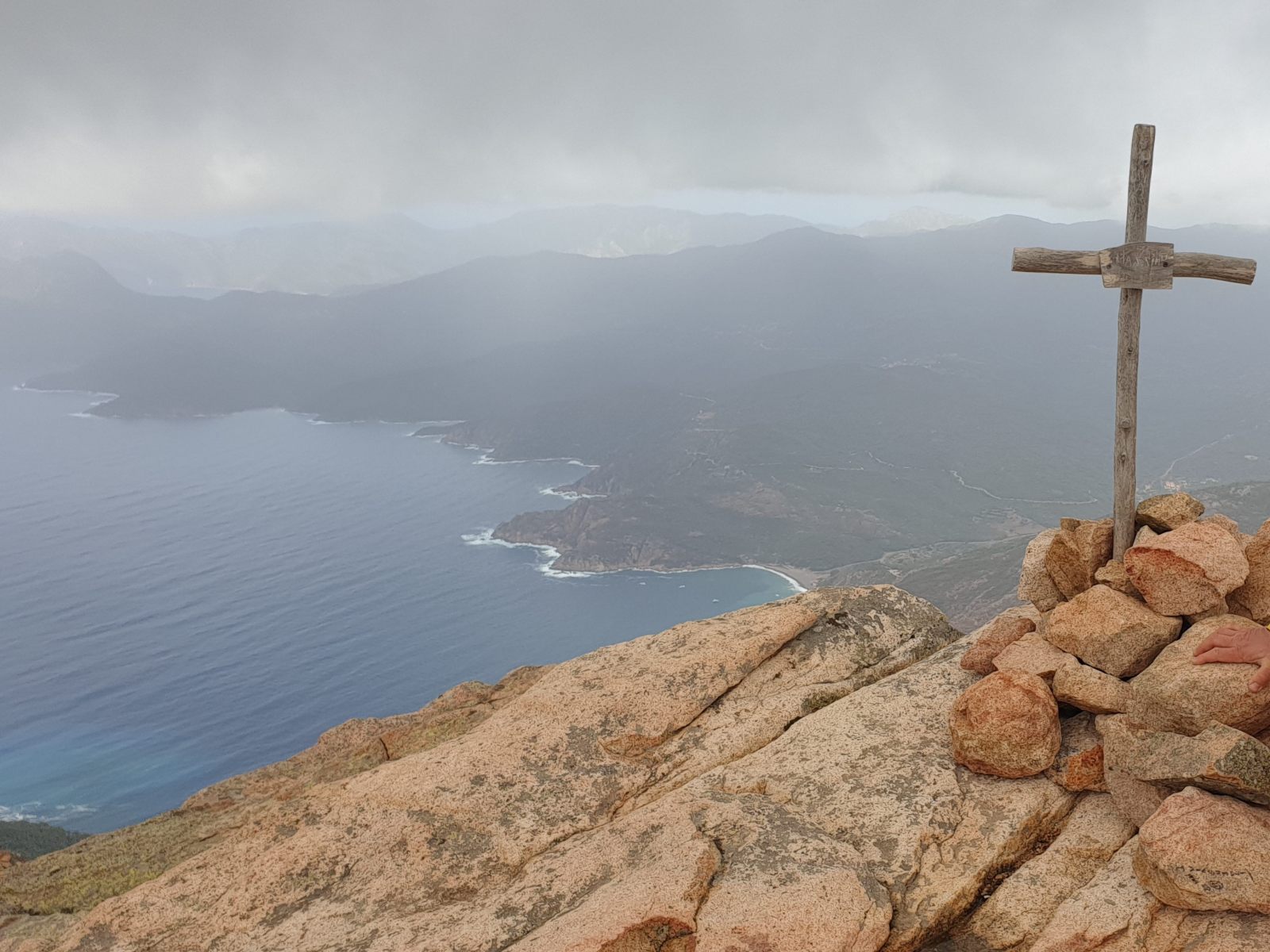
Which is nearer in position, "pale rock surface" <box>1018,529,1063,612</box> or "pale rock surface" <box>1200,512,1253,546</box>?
"pale rock surface" <box>1200,512,1253,546</box>

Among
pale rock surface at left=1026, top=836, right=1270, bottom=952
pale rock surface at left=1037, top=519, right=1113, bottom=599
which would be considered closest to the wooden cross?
pale rock surface at left=1037, top=519, right=1113, bottom=599

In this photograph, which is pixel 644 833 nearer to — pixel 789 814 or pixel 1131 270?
pixel 789 814

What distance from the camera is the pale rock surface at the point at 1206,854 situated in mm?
8453

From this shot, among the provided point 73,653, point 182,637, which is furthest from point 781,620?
point 73,653

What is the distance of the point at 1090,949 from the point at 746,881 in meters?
3.83

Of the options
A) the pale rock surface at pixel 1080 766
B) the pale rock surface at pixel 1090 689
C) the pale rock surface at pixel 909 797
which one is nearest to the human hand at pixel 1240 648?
the pale rock surface at pixel 1090 689

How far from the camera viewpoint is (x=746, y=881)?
32.2 ft

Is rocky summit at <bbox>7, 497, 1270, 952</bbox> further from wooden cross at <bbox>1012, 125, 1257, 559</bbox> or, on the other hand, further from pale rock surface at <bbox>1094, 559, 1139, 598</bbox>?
wooden cross at <bbox>1012, 125, 1257, 559</bbox>

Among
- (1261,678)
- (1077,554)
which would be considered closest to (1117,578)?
(1077,554)

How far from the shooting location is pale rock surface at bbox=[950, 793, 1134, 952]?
9680 millimetres

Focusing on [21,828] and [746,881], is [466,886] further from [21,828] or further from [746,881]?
[21,828]

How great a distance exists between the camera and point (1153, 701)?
36.3ft

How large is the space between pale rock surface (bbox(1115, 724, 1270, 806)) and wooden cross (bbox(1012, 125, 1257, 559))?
4637mm

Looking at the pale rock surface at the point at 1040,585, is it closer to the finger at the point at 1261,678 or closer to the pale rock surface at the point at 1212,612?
the pale rock surface at the point at 1212,612
